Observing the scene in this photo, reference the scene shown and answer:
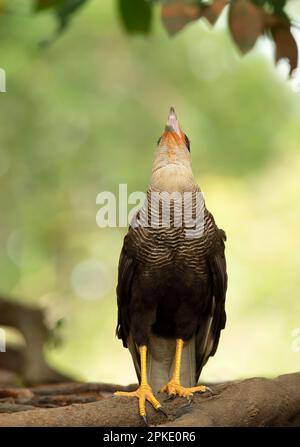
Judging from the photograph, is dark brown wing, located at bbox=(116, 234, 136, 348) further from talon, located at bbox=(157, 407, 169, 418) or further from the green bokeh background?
the green bokeh background

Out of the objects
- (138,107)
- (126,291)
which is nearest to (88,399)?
(126,291)

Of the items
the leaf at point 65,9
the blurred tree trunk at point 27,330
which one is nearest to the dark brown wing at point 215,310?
the leaf at point 65,9

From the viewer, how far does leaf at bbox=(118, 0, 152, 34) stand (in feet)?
9.05

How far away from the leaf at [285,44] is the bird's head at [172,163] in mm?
530

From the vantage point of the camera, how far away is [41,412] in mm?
2654

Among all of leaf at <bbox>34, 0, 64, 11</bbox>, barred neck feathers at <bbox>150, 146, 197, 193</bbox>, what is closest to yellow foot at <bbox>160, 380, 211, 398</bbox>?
barred neck feathers at <bbox>150, 146, 197, 193</bbox>

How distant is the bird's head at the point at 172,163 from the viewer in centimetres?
327

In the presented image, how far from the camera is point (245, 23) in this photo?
3.11 m

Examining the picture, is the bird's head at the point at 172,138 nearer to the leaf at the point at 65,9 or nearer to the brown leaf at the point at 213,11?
the brown leaf at the point at 213,11

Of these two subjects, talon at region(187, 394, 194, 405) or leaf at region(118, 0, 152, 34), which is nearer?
leaf at region(118, 0, 152, 34)

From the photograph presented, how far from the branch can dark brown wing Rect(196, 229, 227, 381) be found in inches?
16.5

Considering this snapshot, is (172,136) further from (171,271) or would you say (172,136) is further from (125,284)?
(125,284)

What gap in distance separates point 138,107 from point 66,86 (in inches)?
39.0
